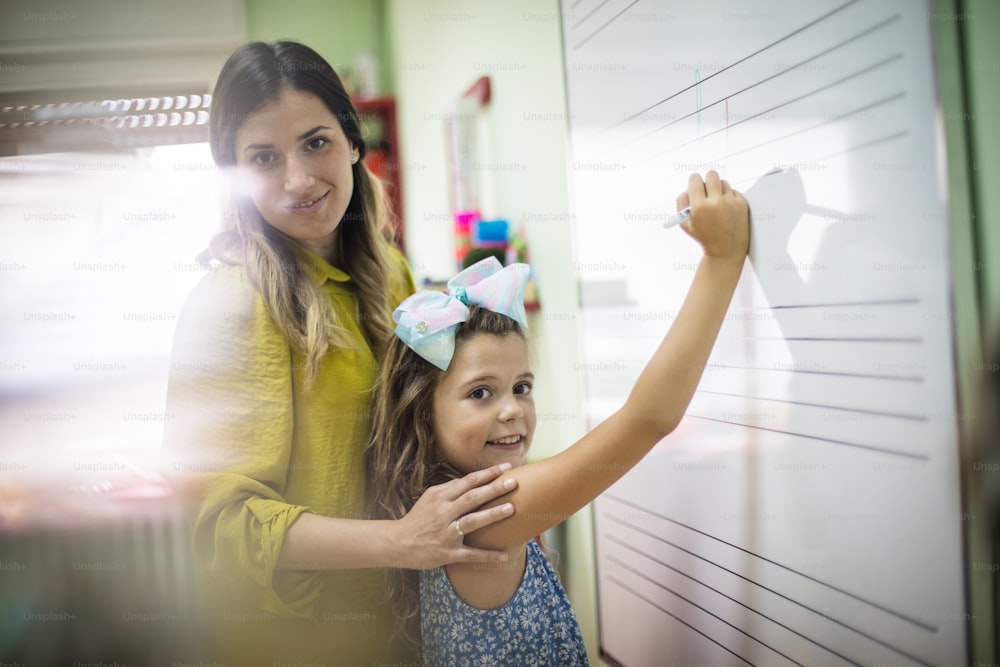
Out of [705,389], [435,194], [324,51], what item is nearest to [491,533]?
[705,389]

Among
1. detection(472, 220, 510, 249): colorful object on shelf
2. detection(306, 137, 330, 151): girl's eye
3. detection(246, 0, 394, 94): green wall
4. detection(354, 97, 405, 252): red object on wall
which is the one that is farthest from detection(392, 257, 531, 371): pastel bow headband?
detection(354, 97, 405, 252): red object on wall

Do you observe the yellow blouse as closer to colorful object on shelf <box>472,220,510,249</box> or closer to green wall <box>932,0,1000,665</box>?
colorful object on shelf <box>472,220,510,249</box>

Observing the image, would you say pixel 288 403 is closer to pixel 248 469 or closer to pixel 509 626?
pixel 248 469

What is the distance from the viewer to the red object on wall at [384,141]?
A: 2.18m

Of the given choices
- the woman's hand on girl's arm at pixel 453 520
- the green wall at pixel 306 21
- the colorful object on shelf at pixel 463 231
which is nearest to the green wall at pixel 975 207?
the woman's hand on girl's arm at pixel 453 520

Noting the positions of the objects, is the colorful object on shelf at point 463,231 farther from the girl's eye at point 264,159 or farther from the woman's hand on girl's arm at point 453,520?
the woman's hand on girl's arm at point 453,520

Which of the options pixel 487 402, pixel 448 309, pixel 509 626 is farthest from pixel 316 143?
pixel 509 626

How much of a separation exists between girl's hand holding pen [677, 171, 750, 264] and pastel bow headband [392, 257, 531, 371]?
0.21 m

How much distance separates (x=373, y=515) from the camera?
0.87 m

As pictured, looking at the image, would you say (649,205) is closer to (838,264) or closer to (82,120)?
(838,264)

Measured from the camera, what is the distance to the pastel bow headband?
79cm

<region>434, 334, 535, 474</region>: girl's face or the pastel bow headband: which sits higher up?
the pastel bow headband

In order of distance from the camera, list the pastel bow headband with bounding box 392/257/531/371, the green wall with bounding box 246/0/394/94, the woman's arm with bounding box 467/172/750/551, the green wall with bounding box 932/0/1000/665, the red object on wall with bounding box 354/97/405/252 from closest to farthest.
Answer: the green wall with bounding box 932/0/1000/665
the woman's arm with bounding box 467/172/750/551
the pastel bow headband with bounding box 392/257/531/371
the green wall with bounding box 246/0/394/94
the red object on wall with bounding box 354/97/405/252

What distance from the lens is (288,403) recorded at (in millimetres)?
815
